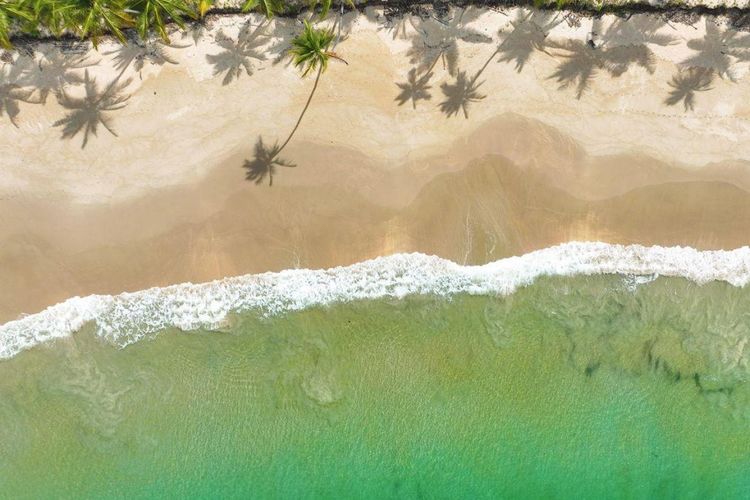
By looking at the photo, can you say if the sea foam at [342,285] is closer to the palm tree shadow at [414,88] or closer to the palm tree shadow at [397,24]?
the palm tree shadow at [414,88]

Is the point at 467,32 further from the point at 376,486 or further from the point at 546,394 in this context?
the point at 376,486

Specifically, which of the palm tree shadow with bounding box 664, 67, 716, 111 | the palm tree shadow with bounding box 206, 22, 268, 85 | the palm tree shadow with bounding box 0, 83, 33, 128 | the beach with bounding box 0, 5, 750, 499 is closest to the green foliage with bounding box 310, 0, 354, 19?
the beach with bounding box 0, 5, 750, 499

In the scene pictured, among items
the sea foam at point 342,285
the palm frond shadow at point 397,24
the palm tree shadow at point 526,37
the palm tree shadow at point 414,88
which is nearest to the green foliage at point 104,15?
the palm frond shadow at point 397,24

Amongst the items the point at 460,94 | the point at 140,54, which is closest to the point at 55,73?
the point at 140,54

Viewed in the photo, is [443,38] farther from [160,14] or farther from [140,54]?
[140,54]

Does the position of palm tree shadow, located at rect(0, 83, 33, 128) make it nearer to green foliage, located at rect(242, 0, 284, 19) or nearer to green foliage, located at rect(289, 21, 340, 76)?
green foliage, located at rect(242, 0, 284, 19)

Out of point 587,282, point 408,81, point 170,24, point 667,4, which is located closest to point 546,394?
point 587,282
